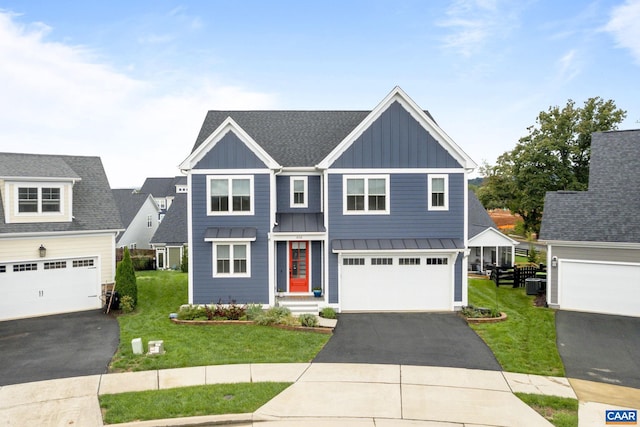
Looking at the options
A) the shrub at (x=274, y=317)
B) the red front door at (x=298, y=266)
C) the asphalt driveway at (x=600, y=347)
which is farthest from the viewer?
the red front door at (x=298, y=266)

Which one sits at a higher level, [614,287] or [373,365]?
[614,287]

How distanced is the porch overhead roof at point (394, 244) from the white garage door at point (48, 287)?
11.5m

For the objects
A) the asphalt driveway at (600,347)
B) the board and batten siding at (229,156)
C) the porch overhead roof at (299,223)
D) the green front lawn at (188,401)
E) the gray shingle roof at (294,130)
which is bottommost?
the asphalt driveway at (600,347)

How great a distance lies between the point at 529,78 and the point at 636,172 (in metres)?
9.34

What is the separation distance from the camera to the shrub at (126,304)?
55.9 feet

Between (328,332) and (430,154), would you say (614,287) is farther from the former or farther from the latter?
(328,332)

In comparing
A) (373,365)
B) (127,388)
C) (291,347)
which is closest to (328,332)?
(291,347)

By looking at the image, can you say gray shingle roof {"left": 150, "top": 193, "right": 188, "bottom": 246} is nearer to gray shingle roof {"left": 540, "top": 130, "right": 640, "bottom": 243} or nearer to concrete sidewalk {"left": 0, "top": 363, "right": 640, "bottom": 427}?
concrete sidewalk {"left": 0, "top": 363, "right": 640, "bottom": 427}

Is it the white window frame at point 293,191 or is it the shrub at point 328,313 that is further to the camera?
the white window frame at point 293,191

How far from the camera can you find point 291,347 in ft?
40.8

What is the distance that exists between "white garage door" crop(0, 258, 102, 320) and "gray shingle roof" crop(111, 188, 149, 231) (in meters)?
26.6

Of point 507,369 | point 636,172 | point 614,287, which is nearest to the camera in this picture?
point 507,369

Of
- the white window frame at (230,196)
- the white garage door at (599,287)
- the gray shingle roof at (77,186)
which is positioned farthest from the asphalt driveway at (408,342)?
the gray shingle roof at (77,186)

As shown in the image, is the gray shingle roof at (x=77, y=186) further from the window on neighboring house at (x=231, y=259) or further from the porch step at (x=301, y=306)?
the porch step at (x=301, y=306)
